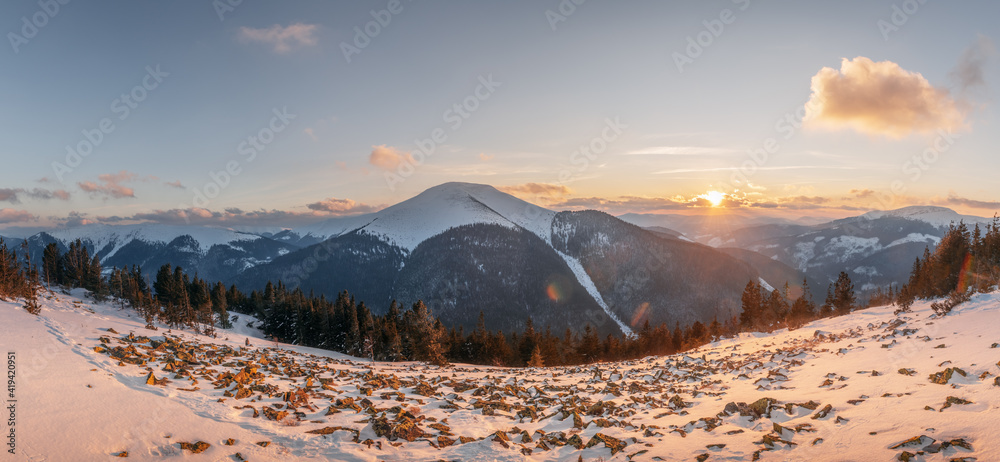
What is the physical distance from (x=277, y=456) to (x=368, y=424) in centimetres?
351

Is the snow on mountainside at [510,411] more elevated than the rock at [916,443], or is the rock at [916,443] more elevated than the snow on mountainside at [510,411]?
the rock at [916,443]

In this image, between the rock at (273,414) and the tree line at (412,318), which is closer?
the rock at (273,414)

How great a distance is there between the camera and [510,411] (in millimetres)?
19484

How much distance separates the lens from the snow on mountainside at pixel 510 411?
1130 centimetres

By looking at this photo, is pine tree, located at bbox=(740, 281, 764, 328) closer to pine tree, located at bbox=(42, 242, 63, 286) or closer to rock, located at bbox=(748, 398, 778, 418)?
rock, located at bbox=(748, 398, 778, 418)

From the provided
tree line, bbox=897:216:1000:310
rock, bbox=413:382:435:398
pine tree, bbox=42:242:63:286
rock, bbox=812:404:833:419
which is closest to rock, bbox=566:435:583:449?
rock, bbox=812:404:833:419

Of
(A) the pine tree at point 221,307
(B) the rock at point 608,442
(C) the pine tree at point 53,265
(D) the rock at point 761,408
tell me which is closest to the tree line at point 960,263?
(D) the rock at point 761,408

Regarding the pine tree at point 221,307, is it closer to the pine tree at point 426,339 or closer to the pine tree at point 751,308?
the pine tree at point 426,339

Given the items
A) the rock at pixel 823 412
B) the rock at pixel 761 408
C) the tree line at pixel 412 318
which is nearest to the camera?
the rock at pixel 823 412

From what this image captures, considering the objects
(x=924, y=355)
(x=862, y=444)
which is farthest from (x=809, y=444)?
(x=924, y=355)

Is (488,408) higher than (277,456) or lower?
lower

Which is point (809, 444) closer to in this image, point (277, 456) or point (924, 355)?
point (924, 355)

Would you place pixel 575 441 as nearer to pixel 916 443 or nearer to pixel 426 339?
pixel 916 443

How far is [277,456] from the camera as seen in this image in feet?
39.9
